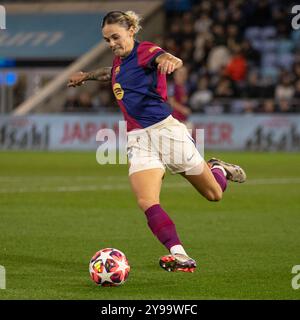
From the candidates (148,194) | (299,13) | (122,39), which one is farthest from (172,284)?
(299,13)


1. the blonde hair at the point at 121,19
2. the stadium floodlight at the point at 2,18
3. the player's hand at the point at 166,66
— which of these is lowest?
the player's hand at the point at 166,66

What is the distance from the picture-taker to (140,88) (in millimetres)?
9078

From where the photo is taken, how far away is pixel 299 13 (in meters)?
29.9

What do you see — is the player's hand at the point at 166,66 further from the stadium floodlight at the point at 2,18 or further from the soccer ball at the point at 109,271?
A: the stadium floodlight at the point at 2,18

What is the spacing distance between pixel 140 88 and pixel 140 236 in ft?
9.56

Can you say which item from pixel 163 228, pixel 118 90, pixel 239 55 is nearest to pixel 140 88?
pixel 118 90

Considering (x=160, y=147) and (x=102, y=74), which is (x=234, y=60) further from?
(x=160, y=147)

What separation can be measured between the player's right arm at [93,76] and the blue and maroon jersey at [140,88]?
660 mm

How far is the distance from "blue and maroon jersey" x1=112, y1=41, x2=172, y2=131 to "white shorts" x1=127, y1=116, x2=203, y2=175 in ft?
0.25

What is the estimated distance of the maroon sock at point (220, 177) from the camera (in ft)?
33.6

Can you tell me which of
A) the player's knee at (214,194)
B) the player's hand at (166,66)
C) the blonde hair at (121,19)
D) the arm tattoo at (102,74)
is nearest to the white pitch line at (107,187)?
the arm tattoo at (102,74)

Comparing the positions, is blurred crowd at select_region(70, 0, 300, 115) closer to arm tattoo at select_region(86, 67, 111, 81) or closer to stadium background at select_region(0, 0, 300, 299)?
stadium background at select_region(0, 0, 300, 299)

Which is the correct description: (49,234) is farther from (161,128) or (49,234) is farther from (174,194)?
(174,194)
